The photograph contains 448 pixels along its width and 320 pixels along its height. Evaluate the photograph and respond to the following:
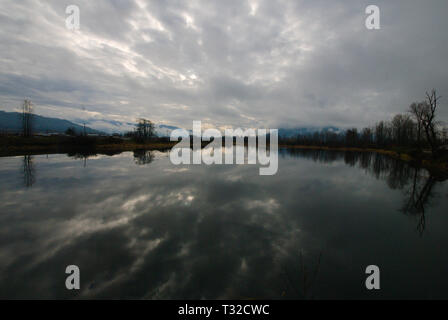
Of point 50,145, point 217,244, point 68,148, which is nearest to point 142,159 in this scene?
point 217,244

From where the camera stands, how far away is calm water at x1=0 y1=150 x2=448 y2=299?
3.89 m

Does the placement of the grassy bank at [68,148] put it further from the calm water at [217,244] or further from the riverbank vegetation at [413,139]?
the calm water at [217,244]

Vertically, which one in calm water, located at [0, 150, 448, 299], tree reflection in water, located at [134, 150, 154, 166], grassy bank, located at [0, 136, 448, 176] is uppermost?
grassy bank, located at [0, 136, 448, 176]

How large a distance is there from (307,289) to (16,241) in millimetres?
9026

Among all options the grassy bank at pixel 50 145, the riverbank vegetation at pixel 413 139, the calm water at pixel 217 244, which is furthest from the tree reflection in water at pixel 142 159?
the riverbank vegetation at pixel 413 139

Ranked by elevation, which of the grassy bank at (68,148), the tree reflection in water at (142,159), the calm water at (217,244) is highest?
the grassy bank at (68,148)

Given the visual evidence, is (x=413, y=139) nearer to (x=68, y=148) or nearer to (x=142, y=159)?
(x=142, y=159)

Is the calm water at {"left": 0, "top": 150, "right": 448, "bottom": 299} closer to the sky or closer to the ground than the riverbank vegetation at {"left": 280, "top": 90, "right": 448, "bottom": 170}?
closer to the ground

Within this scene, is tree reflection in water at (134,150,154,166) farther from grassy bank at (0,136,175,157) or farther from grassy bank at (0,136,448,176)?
grassy bank at (0,136,175,157)

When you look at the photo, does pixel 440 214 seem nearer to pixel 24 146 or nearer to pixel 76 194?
pixel 76 194

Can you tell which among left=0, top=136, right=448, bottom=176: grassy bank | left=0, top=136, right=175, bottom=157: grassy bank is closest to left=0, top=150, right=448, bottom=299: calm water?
left=0, top=136, right=448, bottom=176: grassy bank

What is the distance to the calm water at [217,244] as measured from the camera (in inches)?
153

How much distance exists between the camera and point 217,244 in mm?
5570
